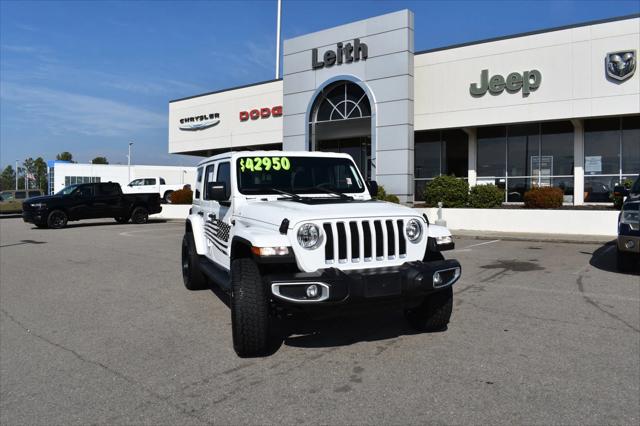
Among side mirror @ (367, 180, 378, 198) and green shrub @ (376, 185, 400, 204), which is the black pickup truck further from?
side mirror @ (367, 180, 378, 198)

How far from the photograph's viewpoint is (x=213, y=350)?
4754mm

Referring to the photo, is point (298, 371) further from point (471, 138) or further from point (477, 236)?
point (471, 138)

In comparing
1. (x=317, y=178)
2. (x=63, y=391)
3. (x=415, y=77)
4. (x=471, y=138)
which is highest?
(x=415, y=77)

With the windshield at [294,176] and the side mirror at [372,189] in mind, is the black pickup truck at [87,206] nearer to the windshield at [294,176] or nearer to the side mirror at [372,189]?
the windshield at [294,176]

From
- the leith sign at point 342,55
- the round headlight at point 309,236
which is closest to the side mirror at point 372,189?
the round headlight at point 309,236

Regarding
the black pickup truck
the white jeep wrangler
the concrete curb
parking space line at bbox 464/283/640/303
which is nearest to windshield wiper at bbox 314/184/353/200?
the white jeep wrangler

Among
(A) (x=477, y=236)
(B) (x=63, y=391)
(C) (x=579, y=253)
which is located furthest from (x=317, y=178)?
(A) (x=477, y=236)

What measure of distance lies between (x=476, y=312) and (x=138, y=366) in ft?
12.7

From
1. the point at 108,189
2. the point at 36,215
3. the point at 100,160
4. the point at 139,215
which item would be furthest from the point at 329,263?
the point at 100,160

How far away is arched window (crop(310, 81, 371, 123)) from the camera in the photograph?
22375 mm

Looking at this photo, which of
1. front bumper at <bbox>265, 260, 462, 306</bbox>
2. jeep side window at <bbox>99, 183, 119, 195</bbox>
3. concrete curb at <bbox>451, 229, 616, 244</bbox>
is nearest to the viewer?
front bumper at <bbox>265, 260, 462, 306</bbox>

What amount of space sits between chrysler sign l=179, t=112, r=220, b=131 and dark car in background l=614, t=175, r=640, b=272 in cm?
2711

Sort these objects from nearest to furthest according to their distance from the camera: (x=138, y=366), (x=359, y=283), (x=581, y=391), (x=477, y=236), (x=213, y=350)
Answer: (x=581, y=391), (x=359, y=283), (x=138, y=366), (x=213, y=350), (x=477, y=236)

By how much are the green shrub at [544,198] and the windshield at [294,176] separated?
1358 cm
